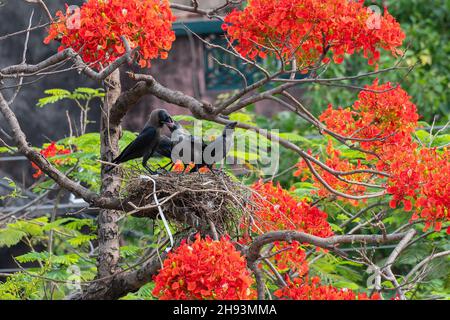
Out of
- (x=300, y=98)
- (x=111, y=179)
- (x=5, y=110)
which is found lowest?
(x=300, y=98)

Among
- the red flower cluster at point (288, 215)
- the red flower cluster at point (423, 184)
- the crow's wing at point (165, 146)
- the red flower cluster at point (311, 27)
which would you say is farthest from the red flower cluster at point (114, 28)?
the red flower cluster at point (423, 184)

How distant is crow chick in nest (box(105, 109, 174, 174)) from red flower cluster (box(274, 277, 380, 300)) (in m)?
1.74

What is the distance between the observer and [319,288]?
5.36 m

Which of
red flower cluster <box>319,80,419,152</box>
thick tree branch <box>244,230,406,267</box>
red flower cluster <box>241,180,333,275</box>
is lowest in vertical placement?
red flower cluster <box>241,180,333,275</box>

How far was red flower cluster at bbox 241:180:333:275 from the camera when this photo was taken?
6.57 m

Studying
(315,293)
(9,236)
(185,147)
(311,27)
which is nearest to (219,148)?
→ (185,147)

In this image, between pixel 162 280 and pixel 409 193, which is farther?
pixel 409 193

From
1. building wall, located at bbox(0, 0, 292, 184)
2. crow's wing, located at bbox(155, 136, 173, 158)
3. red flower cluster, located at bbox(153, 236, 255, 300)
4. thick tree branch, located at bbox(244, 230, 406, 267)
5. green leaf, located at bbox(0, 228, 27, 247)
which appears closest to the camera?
red flower cluster, located at bbox(153, 236, 255, 300)

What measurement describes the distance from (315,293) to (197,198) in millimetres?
1313

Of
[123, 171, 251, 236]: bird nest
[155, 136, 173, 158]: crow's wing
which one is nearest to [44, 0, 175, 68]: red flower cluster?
[123, 171, 251, 236]: bird nest

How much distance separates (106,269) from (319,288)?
244cm

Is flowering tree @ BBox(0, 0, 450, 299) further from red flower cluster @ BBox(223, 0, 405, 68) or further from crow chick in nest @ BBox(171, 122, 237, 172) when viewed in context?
crow chick in nest @ BBox(171, 122, 237, 172)
